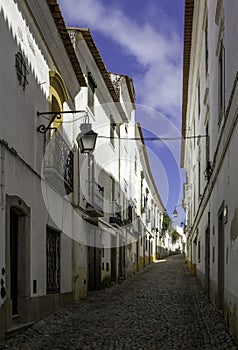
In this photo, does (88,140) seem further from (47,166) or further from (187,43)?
(187,43)

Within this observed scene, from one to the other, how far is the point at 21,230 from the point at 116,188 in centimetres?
1378

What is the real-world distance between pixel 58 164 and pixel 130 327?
140 inches

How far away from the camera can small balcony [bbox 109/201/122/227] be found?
20945 mm

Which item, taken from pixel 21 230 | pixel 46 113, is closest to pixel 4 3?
pixel 46 113

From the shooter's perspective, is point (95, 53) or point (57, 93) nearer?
point (57, 93)

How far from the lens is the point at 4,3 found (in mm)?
7766

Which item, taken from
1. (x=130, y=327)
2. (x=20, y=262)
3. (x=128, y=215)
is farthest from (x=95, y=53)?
(x=128, y=215)

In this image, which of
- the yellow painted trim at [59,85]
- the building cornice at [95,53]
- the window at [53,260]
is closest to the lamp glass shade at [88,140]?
the yellow painted trim at [59,85]

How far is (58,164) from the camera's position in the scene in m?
11.1

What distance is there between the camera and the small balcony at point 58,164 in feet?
34.2

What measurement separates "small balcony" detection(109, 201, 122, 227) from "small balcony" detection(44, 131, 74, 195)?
28.3ft

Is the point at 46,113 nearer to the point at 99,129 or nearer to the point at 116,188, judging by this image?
the point at 99,129

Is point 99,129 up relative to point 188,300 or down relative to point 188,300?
up

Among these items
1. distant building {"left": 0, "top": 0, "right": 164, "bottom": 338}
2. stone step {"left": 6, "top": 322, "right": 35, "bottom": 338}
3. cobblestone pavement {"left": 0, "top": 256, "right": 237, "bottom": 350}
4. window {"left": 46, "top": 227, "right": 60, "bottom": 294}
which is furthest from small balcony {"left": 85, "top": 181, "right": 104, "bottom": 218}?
stone step {"left": 6, "top": 322, "right": 35, "bottom": 338}
